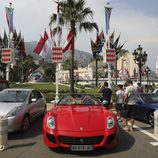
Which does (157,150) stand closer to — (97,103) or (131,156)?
(131,156)

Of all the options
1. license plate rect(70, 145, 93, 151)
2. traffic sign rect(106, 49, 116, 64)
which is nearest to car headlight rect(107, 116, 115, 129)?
license plate rect(70, 145, 93, 151)

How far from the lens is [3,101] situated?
9.70 metres

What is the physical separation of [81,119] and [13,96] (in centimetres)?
392

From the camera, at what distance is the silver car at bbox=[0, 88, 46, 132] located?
8531 millimetres

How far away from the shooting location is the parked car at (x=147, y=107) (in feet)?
35.6

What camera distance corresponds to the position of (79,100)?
29.0 feet

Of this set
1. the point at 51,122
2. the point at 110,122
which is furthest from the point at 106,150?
the point at 51,122

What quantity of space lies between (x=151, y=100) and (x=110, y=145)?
5640 millimetres

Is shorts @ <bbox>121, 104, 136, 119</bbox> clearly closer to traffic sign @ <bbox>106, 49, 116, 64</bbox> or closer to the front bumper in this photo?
the front bumper

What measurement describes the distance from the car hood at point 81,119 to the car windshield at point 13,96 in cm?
243

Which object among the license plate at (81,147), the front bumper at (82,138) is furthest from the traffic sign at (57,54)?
the license plate at (81,147)

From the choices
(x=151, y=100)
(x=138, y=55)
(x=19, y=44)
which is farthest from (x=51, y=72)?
(x=151, y=100)

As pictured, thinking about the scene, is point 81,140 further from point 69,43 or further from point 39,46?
point 39,46

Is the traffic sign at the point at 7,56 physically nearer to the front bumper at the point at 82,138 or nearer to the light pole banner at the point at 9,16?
the light pole banner at the point at 9,16
